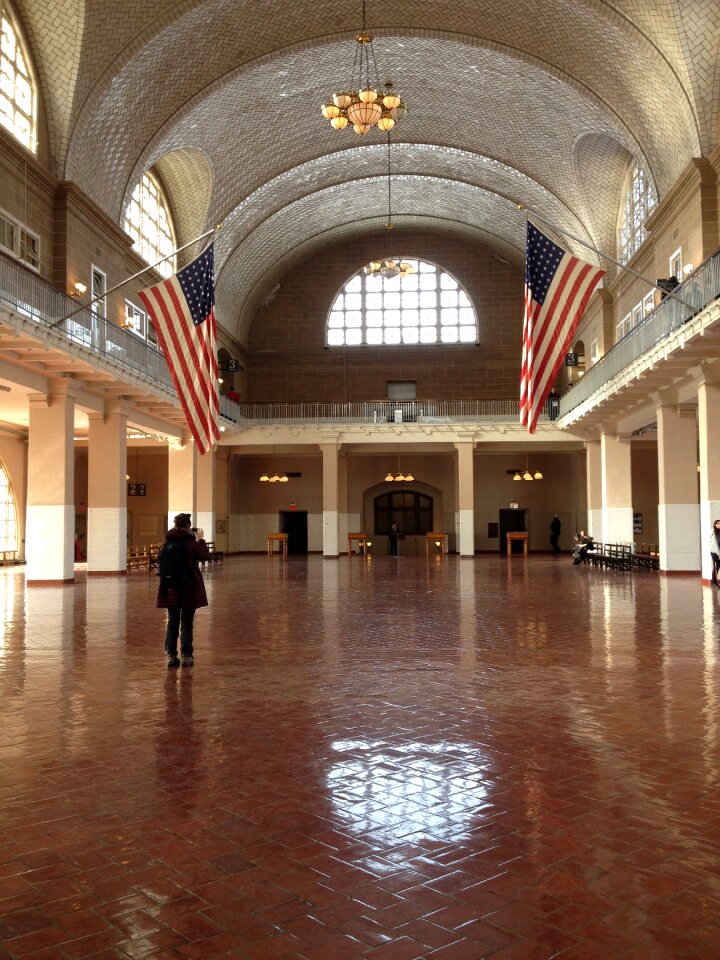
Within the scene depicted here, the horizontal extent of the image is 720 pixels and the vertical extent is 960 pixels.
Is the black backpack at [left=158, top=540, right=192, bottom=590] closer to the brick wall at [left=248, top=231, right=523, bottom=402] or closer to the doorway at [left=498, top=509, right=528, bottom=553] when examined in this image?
the brick wall at [left=248, top=231, right=523, bottom=402]

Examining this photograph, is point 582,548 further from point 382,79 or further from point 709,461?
point 382,79

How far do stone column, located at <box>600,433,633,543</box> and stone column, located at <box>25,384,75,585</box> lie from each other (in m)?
16.5

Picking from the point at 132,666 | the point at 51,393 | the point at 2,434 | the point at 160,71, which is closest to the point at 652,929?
the point at 132,666

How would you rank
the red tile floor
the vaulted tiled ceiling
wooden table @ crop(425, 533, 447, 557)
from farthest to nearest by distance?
wooden table @ crop(425, 533, 447, 557), the vaulted tiled ceiling, the red tile floor

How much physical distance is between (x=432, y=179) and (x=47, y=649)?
28.7m

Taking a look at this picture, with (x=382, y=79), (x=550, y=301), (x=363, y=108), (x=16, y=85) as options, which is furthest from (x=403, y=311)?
(x=550, y=301)

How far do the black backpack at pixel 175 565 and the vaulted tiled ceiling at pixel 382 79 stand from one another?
49.3 feet

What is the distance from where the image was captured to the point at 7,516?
2914 cm

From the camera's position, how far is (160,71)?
21.0 metres

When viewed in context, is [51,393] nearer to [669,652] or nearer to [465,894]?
[669,652]

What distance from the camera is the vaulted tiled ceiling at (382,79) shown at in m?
18.6

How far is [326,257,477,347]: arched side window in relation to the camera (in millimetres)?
39500

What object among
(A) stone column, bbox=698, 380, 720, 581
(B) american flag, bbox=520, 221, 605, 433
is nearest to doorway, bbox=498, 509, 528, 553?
(A) stone column, bbox=698, 380, 720, 581

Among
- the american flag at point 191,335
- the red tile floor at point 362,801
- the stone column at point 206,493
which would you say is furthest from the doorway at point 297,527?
the red tile floor at point 362,801
